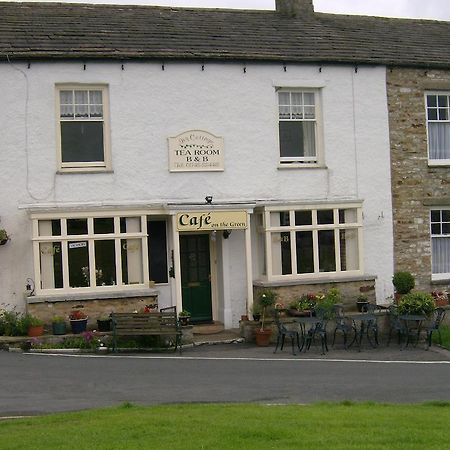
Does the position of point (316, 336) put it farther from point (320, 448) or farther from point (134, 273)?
point (320, 448)

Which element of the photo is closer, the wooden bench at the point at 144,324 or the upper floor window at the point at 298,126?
the wooden bench at the point at 144,324

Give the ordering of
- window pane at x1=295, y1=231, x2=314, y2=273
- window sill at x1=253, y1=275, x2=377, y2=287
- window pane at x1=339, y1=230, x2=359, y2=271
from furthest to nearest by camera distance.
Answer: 1. window pane at x1=339, y1=230, x2=359, y2=271
2. window pane at x1=295, y1=231, x2=314, y2=273
3. window sill at x1=253, y1=275, x2=377, y2=287

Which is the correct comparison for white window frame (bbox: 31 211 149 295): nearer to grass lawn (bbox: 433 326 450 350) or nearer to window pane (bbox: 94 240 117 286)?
window pane (bbox: 94 240 117 286)

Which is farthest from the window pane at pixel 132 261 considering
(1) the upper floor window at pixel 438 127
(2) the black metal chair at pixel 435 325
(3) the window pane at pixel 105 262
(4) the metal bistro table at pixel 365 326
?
(1) the upper floor window at pixel 438 127

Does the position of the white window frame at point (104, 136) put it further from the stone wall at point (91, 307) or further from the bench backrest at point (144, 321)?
the bench backrest at point (144, 321)

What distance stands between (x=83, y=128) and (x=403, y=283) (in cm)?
886

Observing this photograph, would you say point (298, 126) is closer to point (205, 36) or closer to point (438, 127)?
Result: point (205, 36)

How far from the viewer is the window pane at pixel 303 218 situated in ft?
67.4

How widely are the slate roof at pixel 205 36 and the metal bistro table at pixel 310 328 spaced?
6571 mm

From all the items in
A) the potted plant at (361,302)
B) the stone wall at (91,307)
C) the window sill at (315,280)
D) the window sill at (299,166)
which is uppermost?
the window sill at (299,166)

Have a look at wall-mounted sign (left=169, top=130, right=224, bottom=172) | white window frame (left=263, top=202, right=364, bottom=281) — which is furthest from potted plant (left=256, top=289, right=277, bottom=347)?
wall-mounted sign (left=169, top=130, right=224, bottom=172)

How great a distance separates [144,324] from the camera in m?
17.5

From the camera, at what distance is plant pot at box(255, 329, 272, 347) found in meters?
18.4

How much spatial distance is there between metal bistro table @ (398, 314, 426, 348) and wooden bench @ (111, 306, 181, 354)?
5.24 metres
